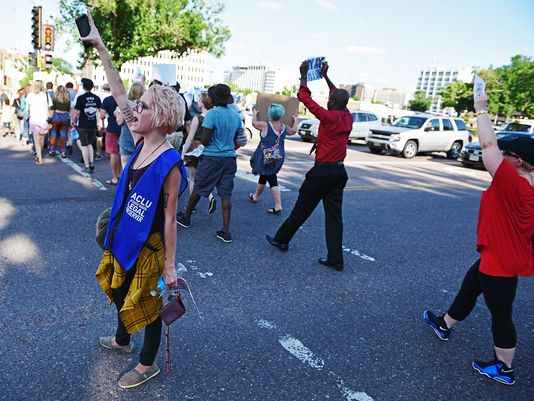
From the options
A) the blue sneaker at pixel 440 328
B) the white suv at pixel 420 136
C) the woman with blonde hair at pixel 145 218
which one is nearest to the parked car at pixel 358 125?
the white suv at pixel 420 136

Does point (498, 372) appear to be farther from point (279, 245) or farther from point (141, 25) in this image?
point (141, 25)

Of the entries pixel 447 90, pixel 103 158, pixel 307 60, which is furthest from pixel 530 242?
pixel 447 90

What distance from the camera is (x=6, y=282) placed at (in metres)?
4.14

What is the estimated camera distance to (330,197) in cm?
515

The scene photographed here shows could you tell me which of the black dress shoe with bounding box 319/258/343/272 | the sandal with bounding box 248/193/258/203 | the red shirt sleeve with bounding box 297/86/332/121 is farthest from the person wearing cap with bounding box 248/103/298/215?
the black dress shoe with bounding box 319/258/343/272

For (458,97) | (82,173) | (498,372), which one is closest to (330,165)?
(498,372)

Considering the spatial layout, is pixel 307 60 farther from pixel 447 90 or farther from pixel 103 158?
pixel 447 90

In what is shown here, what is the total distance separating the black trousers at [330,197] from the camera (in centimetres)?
507

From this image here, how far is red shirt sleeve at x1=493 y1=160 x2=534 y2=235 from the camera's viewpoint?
111 inches

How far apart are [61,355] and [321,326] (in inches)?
78.3

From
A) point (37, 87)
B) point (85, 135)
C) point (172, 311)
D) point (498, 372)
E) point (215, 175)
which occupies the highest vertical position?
point (37, 87)

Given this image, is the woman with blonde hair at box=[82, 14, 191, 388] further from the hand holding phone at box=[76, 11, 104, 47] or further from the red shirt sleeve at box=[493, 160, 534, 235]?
the red shirt sleeve at box=[493, 160, 534, 235]

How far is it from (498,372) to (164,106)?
2.92 metres

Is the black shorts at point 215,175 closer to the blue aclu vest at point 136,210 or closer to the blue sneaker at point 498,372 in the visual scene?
the blue aclu vest at point 136,210
